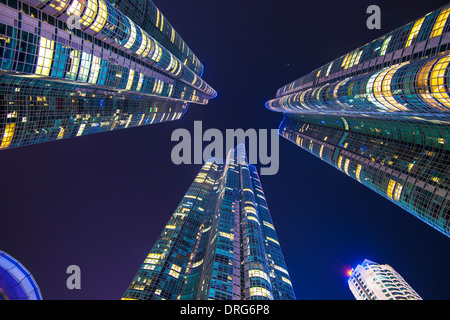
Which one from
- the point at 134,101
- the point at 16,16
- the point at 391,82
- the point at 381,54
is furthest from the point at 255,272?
the point at 134,101

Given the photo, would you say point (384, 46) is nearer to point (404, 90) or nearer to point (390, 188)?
point (404, 90)

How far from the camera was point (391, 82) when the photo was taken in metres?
66.4

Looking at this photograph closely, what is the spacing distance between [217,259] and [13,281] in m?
70.0

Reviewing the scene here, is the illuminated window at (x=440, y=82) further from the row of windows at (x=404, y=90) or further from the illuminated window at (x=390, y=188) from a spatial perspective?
the illuminated window at (x=390, y=188)

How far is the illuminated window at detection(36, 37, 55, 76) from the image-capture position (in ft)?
161

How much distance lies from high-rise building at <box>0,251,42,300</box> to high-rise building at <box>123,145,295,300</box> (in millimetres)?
55375

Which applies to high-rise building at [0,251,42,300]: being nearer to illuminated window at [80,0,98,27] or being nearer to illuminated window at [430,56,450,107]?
illuminated window at [80,0,98,27]

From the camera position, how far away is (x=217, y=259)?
83.9 meters

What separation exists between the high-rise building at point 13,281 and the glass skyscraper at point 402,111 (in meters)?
77.2

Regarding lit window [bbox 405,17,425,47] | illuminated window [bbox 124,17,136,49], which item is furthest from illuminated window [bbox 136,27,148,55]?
lit window [bbox 405,17,425,47]

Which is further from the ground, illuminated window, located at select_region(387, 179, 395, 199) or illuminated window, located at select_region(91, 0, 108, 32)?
illuminated window, located at select_region(91, 0, 108, 32)

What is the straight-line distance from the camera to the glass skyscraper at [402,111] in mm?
61500
